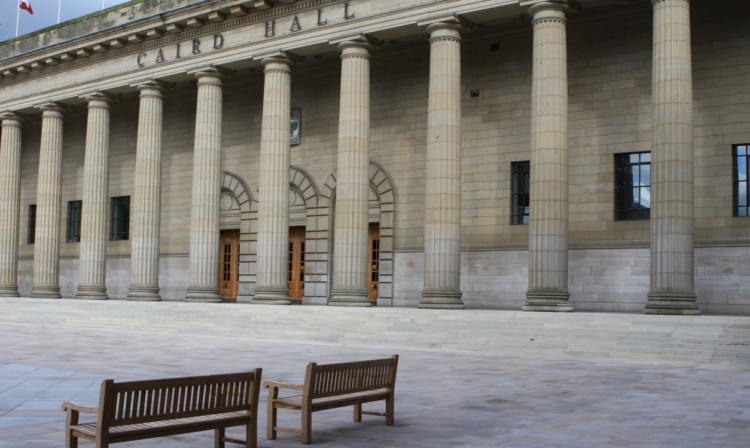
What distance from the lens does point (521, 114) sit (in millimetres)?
29266

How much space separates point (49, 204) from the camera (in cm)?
3712

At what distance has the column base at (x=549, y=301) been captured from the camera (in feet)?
76.2

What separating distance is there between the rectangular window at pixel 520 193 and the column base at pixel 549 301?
5973mm

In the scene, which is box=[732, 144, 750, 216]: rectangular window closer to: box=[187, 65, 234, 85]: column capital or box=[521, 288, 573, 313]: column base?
box=[521, 288, 573, 313]: column base

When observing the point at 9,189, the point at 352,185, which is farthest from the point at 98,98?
the point at 352,185

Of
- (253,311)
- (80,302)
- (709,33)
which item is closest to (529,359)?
(253,311)

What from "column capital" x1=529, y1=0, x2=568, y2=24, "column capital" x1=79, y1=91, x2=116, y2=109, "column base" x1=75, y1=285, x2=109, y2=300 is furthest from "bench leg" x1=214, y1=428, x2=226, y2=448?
"column capital" x1=79, y1=91, x2=116, y2=109

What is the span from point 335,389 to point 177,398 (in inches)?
92.7

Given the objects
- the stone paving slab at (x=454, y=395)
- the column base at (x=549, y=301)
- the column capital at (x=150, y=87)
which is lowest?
the stone paving slab at (x=454, y=395)

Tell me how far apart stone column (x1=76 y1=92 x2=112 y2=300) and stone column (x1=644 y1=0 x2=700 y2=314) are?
2313cm

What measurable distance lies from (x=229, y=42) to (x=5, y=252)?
1639cm

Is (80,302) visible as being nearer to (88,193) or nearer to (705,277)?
(88,193)

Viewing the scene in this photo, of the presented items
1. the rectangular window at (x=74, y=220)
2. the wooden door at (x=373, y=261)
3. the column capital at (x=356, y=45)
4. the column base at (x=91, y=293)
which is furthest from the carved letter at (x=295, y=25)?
the rectangular window at (x=74, y=220)

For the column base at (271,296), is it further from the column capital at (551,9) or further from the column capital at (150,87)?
the column capital at (551,9)
